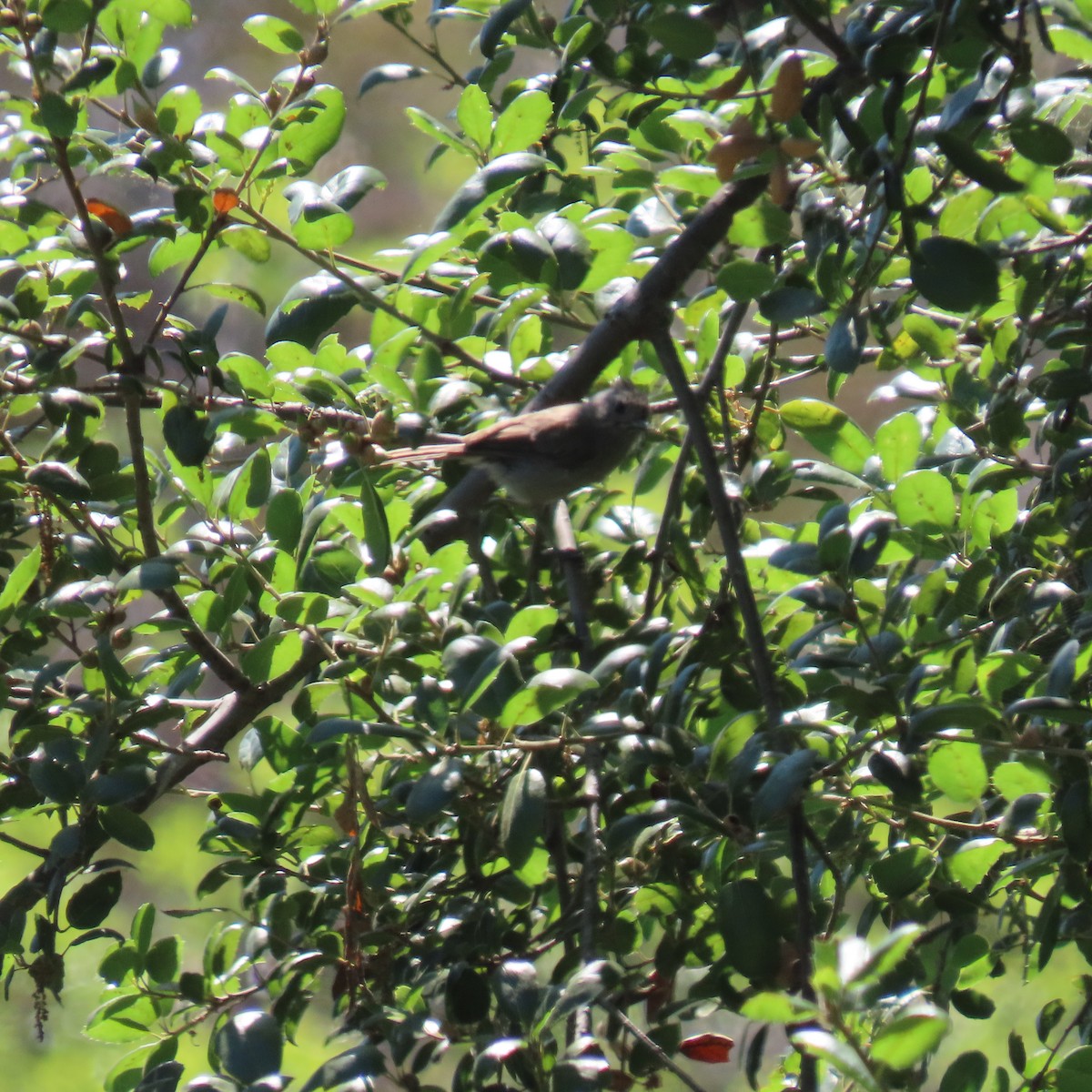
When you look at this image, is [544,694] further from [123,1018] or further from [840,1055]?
[123,1018]

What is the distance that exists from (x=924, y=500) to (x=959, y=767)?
0.25 metres

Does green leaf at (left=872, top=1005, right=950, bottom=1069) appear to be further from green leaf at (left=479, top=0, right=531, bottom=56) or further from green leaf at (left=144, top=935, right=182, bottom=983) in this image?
green leaf at (left=479, top=0, right=531, bottom=56)

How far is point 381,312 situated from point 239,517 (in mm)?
289

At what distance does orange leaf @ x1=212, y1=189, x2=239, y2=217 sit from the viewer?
122cm

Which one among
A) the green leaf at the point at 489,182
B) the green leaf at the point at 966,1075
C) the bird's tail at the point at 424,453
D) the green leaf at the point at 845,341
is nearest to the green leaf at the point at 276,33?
the green leaf at the point at 489,182

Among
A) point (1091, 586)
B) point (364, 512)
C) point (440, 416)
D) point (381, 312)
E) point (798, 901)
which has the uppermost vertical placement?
point (381, 312)

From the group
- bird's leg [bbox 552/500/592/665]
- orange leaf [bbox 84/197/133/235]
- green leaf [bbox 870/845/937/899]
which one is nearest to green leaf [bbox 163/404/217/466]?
orange leaf [bbox 84/197/133/235]

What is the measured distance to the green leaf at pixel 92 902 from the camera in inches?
48.8

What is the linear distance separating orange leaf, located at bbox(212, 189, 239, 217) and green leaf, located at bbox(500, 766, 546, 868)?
0.69 metres

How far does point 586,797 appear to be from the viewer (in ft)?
3.72

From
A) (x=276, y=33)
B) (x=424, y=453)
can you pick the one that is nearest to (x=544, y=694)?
(x=424, y=453)

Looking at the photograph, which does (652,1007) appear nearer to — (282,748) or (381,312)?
(282,748)

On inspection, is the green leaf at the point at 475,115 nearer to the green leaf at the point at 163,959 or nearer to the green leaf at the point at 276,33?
the green leaf at the point at 276,33

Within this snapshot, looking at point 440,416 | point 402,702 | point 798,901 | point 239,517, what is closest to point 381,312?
point 440,416
